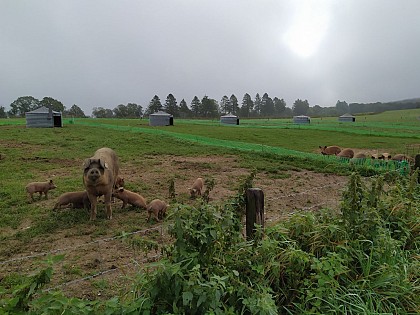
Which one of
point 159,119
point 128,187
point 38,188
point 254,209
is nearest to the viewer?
point 254,209

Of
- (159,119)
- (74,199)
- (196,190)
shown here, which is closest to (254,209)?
(196,190)

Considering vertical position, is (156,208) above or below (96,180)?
below

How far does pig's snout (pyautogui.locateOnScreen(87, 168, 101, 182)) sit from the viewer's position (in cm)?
606

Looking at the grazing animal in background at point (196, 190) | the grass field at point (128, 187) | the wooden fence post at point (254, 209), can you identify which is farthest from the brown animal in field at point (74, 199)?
the wooden fence post at point (254, 209)

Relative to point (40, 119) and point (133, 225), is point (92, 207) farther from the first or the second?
point (40, 119)

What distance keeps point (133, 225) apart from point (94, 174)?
1.23m

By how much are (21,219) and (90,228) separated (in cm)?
160

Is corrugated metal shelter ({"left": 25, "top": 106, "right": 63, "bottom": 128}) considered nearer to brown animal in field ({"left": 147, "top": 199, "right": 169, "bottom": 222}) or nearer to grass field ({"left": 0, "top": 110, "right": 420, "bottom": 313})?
grass field ({"left": 0, "top": 110, "right": 420, "bottom": 313})

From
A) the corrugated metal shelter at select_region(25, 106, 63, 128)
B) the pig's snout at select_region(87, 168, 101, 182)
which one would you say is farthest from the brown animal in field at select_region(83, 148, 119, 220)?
the corrugated metal shelter at select_region(25, 106, 63, 128)

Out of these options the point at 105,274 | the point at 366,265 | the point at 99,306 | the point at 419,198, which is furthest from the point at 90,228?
the point at 419,198

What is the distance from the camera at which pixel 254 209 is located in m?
3.46

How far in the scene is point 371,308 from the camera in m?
2.87

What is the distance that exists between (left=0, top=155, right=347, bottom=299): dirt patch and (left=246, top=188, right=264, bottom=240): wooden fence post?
0.33m

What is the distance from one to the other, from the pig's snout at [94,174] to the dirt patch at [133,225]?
88 centimetres
